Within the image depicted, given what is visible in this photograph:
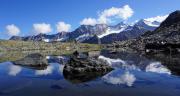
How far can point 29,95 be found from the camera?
33125mm

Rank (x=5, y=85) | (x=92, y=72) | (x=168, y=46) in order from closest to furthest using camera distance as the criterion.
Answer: (x=5, y=85), (x=92, y=72), (x=168, y=46)

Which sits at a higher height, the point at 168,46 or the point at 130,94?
the point at 168,46

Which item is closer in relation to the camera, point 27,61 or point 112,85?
point 112,85

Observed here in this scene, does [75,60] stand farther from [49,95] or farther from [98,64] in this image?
[49,95]

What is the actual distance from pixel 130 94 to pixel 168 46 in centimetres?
10404

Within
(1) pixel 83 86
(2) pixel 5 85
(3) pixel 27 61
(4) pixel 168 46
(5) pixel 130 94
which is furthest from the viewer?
(4) pixel 168 46

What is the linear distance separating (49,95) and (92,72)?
756 inches

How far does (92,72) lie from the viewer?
168 ft

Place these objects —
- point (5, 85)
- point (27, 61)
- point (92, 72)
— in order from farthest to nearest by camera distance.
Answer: point (27, 61) < point (92, 72) < point (5, 85)

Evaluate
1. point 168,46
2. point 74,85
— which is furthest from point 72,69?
point 168,46

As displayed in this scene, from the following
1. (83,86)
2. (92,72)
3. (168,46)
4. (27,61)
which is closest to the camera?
(83,86)

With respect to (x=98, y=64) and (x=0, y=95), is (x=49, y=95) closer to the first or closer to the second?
(x=0, y=95)

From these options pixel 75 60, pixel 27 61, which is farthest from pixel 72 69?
pixel 27 61

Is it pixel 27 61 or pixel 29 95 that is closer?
pixel 29 95
